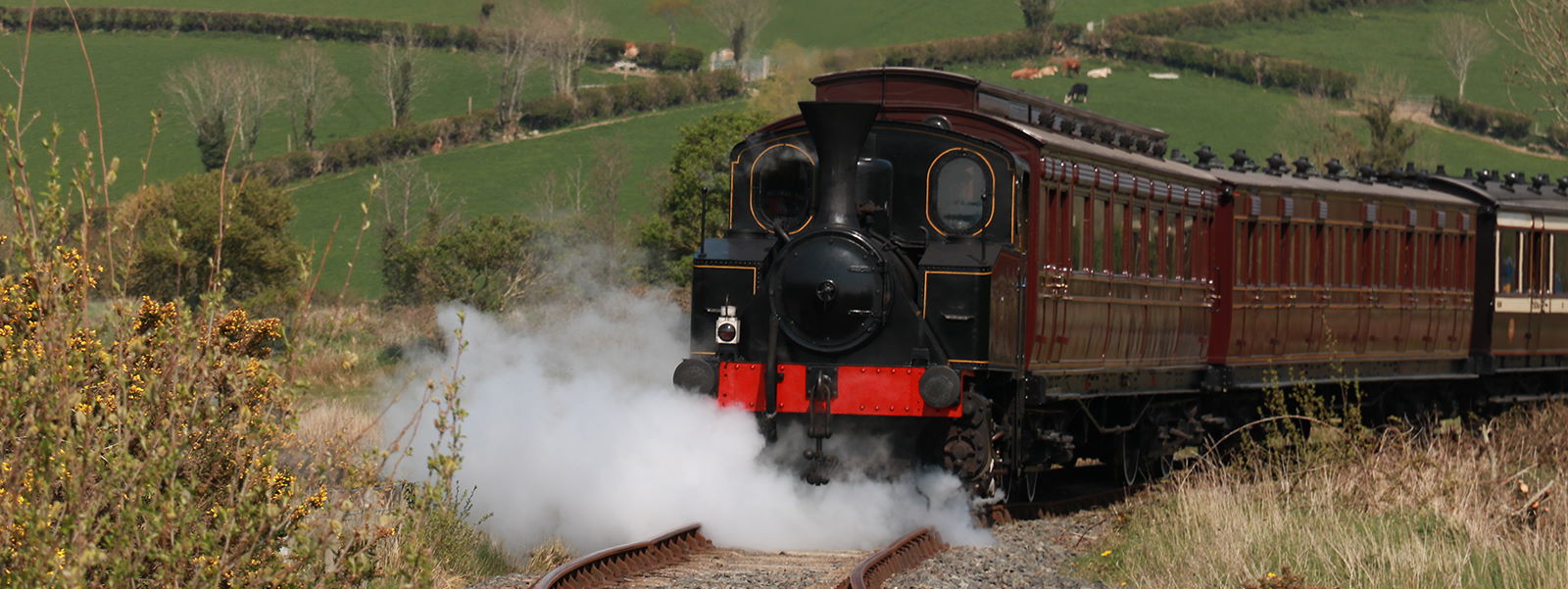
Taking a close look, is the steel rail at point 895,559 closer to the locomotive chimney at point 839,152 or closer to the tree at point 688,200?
the locomotive chimney at point 839,152

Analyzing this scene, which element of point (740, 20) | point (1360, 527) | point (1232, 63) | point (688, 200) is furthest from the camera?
point (1232, 63)

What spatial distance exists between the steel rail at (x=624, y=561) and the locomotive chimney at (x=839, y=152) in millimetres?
2506

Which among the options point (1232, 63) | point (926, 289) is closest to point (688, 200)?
point (926, 289)

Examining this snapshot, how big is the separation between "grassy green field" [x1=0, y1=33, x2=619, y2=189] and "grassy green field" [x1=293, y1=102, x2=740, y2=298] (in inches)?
203

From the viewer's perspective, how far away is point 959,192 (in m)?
13.4

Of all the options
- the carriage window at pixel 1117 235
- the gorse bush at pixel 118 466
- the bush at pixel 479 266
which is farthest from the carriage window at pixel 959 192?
the bush at pixel 479 266

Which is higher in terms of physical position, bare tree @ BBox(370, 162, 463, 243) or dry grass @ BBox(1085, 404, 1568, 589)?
dry grass @ BBox(1085, 404, 1568, 589)

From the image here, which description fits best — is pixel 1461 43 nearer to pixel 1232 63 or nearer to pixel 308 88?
pixel 1232 63

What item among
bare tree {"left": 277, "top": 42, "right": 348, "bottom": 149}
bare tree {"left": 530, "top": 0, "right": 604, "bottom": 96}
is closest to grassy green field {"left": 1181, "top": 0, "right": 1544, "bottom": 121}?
bare tree {"left": 530, "top": 0, "right": 604, "bottom": 96}

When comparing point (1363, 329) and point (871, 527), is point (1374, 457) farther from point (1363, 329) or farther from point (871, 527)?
point (1363, 329)

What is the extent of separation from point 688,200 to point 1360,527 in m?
36.2

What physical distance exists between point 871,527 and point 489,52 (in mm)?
79977

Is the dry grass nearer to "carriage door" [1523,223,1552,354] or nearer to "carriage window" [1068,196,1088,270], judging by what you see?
"carriage window" [1068,196,1088,270]

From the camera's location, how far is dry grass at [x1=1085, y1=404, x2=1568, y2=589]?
10352 millimetres
